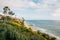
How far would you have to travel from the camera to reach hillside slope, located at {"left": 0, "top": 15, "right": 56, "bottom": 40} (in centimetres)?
661

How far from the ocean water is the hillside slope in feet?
0.48

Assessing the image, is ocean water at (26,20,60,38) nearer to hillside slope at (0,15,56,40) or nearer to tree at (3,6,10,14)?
hillside slope at (0,15,56,40)

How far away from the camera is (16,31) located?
674cm

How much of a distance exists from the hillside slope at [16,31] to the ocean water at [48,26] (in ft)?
0.48

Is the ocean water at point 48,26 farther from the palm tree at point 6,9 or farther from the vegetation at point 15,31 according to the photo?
the palm tree at point 6,9

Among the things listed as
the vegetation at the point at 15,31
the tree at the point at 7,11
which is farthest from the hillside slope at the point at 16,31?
the tree at the point at 7,11

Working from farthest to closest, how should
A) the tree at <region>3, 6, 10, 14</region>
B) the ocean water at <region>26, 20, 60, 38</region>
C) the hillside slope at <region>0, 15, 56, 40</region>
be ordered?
1. the tree at <region>3, 6, 10, 14</region>
2. the ocean water at <region>26, 20, 60, 38</region>
3. the hillside slope at <region>0, 15, 56, 40</region>

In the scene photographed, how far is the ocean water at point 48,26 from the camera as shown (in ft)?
23.4

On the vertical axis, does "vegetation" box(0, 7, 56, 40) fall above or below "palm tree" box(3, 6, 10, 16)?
below

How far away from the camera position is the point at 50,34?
7102 mm

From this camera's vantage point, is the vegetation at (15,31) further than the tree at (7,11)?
No

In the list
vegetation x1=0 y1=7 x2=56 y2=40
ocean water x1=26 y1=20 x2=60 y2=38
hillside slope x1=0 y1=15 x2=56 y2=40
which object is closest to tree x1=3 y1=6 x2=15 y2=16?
vegetation x1=0 y1=7 x2=56 y2=40

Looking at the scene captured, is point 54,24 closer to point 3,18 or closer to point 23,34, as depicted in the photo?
point 23,34

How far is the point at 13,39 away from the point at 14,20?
3.10 feet
